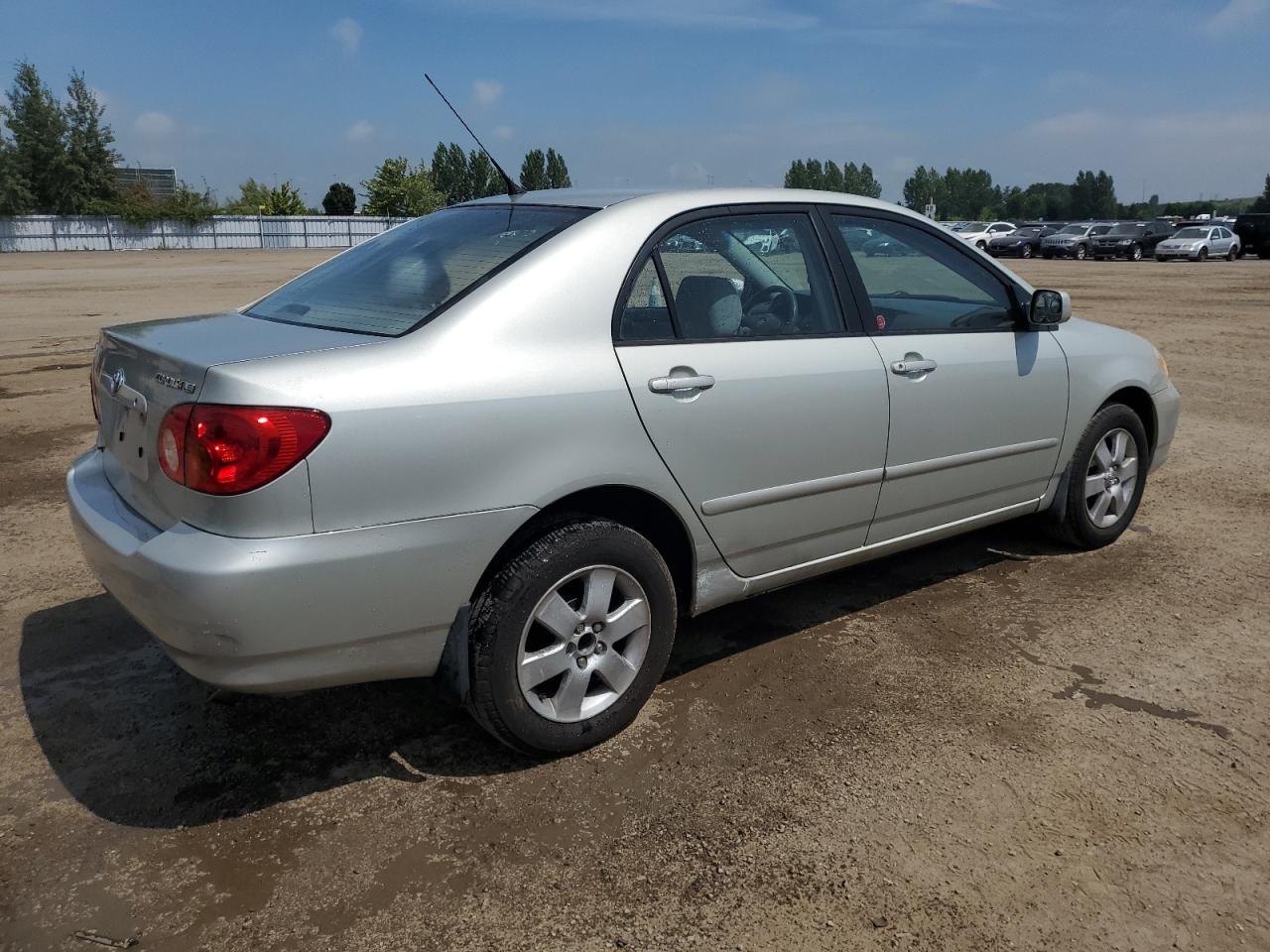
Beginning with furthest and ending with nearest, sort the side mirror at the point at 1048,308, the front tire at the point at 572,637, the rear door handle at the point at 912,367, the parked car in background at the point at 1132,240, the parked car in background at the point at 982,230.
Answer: the parked car in background at the point at 982,230, the parked car in background at the point at 1132,240, the side mirror at the point at 1048,308, the rear door handle at the point at 912,367, the front tire at the point at 572,637

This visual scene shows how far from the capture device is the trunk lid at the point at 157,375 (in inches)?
103

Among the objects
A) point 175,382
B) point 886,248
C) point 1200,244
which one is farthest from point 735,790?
point 1200,244

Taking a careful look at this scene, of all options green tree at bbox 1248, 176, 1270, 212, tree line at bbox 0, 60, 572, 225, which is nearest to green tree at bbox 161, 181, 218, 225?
tree line at bbox 0, 60, 572, 225

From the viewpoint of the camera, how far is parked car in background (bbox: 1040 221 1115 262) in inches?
1602

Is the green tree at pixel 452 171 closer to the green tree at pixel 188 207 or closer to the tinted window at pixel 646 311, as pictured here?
the green tree at pixel 188 207

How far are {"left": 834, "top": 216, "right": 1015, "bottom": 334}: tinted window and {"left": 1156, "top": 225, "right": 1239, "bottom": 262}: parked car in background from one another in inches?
1545

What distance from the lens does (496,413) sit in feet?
8.83

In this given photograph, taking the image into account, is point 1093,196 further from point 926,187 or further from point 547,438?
point 547,438

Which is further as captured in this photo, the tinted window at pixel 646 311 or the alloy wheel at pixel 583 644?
the tinted window at pixel 646 311

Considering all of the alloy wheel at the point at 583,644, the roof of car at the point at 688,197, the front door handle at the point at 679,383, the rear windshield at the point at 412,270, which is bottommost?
the alloy wheel at the point at 583,644

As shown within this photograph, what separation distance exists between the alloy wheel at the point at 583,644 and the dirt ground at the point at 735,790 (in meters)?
0.20

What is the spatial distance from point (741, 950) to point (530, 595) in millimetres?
1056

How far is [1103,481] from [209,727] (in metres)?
4.02

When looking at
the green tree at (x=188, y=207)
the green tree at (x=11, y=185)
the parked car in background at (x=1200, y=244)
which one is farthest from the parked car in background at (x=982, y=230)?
the green tree at (x=11, y=185)
